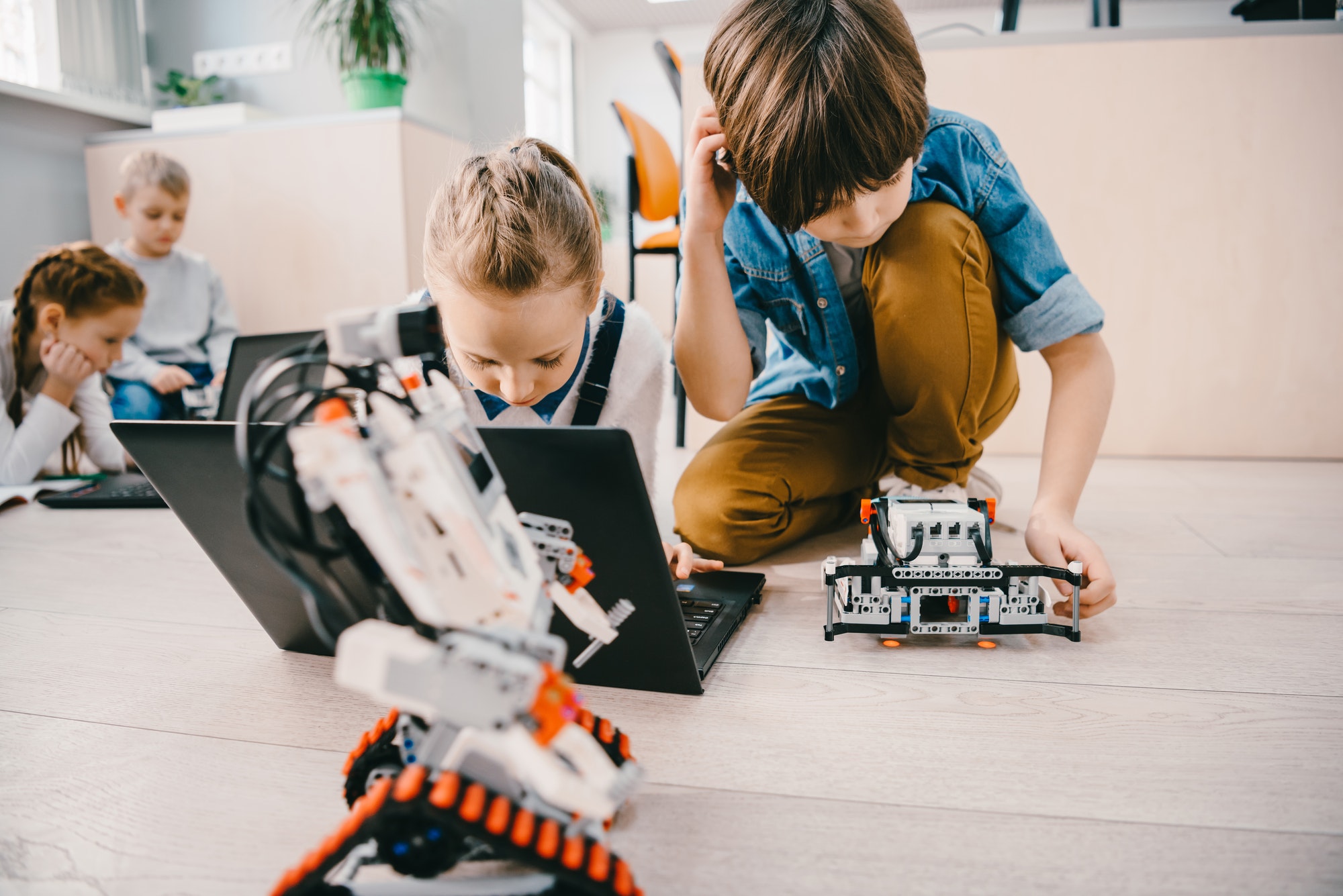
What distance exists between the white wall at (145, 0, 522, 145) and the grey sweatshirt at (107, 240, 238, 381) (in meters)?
0.95

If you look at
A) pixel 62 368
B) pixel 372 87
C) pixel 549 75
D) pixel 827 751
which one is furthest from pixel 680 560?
pixel 549 75

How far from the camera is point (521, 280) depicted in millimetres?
700

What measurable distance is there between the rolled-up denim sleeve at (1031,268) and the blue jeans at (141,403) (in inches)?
68.5

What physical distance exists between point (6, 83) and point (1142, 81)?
2.70 metres

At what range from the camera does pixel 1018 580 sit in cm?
72

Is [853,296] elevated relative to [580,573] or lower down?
elevated

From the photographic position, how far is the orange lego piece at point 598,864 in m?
0.34

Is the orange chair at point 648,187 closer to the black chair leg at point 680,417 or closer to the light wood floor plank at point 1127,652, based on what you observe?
the black chair leg at point 680,417

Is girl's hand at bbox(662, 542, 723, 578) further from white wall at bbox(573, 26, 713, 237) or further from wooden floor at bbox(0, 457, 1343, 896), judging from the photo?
white wall at bbox(573, 26, 713, 237)

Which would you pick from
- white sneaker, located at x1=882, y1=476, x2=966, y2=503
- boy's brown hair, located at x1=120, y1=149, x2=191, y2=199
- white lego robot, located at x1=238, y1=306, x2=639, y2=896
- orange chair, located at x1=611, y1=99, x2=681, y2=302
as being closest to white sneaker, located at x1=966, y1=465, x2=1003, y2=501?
white sneaker, located at x1=882, y1=476, x2=966, y2=503

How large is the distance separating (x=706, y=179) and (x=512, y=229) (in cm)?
25

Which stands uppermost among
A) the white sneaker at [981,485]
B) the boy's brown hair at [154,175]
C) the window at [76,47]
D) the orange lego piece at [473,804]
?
the window at [76,47]

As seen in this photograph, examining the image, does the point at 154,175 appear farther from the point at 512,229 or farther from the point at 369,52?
the point at 512,229

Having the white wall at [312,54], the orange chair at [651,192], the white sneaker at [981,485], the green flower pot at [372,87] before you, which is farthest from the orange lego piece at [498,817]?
the white wall at [312,54]
